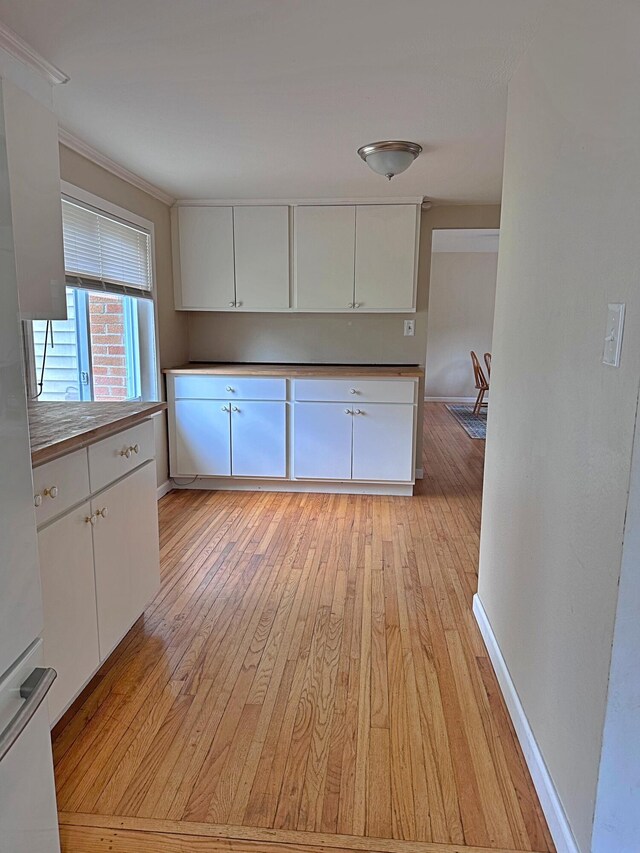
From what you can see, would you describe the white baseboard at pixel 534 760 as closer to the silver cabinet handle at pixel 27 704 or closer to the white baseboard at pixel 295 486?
the silver cabinet handle at pixel 27 704

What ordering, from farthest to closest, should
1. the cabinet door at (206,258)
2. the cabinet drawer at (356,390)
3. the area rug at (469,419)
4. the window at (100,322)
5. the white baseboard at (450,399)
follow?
the white baseboard at (450,399), the area rug at (469,419), the cabinet door at (206,258), the cabinet drawer at (356,390), the window at (100,322)

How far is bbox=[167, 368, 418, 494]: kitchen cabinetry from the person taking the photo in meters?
3.92

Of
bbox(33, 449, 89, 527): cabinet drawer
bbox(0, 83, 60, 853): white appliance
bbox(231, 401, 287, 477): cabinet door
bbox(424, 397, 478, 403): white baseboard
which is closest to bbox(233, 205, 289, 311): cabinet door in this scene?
bbox(231, 401, 287, 477): cabinet door

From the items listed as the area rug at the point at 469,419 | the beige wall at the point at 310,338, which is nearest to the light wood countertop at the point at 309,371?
the beige wall at the point at 310,338

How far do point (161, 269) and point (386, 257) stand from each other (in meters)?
1.66

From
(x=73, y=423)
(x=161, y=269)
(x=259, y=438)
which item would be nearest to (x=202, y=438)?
(x=259, y=438)

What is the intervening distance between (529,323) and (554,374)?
31cm

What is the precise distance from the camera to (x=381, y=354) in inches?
174

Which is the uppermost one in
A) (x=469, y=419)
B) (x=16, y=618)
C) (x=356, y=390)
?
(x=356, y=390)

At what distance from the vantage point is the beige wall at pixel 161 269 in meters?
3.17

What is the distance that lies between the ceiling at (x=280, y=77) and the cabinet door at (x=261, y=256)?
0.82 m

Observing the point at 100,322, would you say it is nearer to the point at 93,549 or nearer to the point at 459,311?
the point at 93,549

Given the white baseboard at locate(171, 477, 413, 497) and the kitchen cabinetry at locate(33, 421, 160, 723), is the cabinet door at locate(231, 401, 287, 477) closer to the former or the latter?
the white baseboard at locate(171, 477, 413, 497)

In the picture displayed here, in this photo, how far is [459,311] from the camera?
27.3 ft
